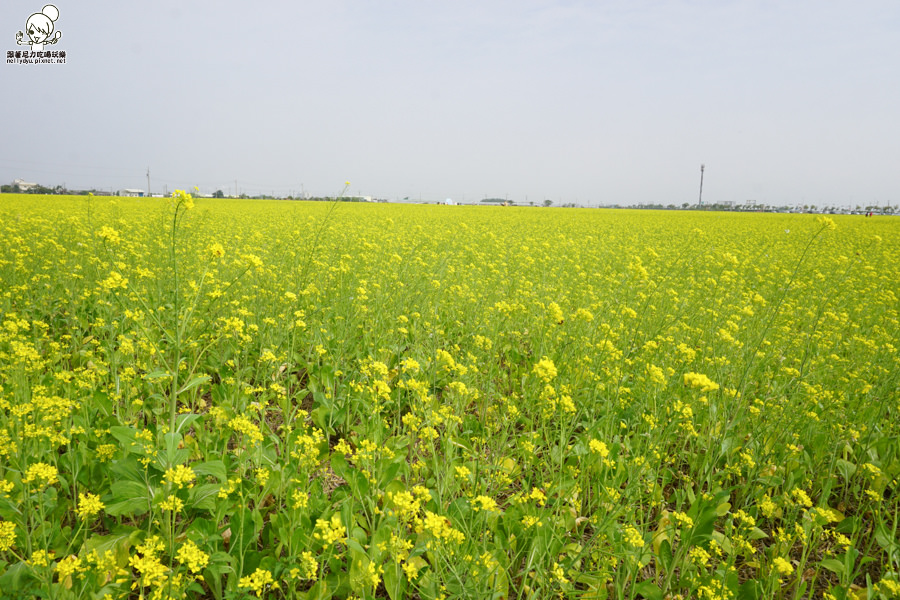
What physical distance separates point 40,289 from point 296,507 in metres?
4.62

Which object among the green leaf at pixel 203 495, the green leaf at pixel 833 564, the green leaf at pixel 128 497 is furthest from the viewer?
the green leaf at pixel 833 564

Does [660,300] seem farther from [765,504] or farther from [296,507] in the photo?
[296,507]

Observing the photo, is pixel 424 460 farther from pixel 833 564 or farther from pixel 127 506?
pixel 833 564

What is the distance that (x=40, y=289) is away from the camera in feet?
14.8

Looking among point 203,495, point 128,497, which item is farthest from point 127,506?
point 203,495

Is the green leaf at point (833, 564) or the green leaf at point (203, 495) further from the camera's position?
the green leaf at point (833, 564)

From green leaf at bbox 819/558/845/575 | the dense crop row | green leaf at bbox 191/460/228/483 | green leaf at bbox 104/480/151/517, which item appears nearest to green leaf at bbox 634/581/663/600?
the dense crop row

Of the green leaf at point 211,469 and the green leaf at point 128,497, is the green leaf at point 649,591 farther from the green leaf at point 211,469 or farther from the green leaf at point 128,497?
the green leaf at point 128,497

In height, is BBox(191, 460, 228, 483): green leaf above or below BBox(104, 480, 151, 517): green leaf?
above

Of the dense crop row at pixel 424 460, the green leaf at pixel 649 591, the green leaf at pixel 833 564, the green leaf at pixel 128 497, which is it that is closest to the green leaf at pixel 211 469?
the dense crop row at pixel 424 460

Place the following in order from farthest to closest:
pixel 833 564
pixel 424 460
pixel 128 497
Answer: pixel 424 460, pixel 833 564, pixel 128 497

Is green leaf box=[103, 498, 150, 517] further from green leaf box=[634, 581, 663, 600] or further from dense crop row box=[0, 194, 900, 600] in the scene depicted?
green leaf box=[634, 581, 663, 600]

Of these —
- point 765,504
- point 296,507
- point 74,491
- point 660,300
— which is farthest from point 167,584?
point 660,300

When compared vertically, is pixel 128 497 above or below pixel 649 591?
above
